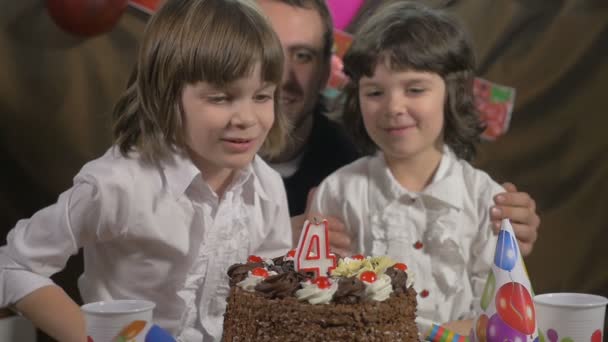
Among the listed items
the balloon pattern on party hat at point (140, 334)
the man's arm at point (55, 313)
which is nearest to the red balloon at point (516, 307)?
the balloon pattern on party hat at point (140, 334)

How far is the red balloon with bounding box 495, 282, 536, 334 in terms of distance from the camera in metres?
1.32

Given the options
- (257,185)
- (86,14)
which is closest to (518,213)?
(257,185)

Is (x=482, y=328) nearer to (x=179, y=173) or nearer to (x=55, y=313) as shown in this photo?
(x=179, y=173)

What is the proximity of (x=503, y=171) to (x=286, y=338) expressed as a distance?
5.43ft

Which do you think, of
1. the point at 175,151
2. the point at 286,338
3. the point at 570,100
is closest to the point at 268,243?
the point at 175,151

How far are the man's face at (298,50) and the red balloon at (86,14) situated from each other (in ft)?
1.45

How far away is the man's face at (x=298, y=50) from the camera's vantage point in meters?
2.39

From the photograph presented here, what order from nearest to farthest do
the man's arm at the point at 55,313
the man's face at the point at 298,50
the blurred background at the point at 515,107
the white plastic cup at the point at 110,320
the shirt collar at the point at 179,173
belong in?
1. the white plastic cup at the point at 110,320
2. the man's arm at the point at 55,313
3. the shirt collar at the point at 179,173
4. the man's face at the point at 298,50
5. the blurred background at the point at 515,107

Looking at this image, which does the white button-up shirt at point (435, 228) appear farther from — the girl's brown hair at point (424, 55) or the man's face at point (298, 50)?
the man's face at point (298, 50)

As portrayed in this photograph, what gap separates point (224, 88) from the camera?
5.38ft

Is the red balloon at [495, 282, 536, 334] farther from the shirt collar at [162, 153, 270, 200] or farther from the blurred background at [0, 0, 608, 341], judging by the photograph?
the blurred background at [0, 0, 608, 341]

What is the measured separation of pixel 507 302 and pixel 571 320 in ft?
0.33

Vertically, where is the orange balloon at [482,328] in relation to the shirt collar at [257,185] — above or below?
below

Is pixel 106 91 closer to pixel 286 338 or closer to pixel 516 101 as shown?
pixel 516 101
